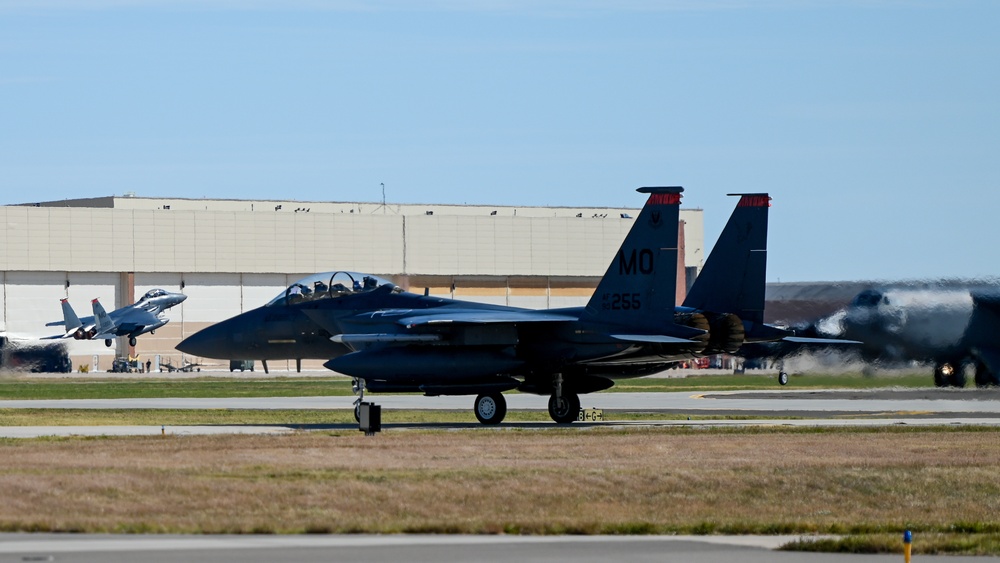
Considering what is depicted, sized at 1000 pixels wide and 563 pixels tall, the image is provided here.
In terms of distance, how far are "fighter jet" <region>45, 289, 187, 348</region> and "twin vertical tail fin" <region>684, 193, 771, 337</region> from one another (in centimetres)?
6614

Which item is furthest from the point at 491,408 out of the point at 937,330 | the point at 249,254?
the point at 249,254

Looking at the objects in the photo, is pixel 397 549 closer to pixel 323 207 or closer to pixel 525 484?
pixel 525 484

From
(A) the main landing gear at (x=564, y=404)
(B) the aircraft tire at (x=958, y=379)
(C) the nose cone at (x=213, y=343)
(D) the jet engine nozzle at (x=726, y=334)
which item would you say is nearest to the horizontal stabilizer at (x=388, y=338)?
(A) the main landing gear at (x=564, y=404)

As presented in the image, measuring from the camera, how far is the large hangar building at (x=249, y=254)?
335ft

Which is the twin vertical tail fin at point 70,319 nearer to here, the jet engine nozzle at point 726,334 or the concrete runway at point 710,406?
the concrete runway at point 710,406

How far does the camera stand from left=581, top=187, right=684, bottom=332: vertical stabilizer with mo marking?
32.7 m

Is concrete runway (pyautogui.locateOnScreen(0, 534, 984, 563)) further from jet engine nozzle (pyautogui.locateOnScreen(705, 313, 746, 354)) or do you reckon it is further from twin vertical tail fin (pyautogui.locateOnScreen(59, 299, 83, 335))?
twin vertical tail fin (pyautogui.locateOnScreen(59, 299, 83, 335))

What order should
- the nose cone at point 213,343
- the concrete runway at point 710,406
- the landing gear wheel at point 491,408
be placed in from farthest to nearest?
the nose cone at point 213,343
the landing gear wheel at point 491,408
the concrete runway at point 710,406

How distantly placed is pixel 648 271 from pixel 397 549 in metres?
18.6

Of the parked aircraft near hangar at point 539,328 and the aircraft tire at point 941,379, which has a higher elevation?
the parked aircraft near hangar at point 539,328

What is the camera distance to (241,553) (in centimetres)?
1447

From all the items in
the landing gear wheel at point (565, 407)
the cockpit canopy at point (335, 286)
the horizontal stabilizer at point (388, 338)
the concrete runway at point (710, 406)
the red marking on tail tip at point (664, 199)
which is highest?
the red marking on tail tip at point (664, 199)

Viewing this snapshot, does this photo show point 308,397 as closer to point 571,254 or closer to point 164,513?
point 164,513

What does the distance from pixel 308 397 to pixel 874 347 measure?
20.1m
